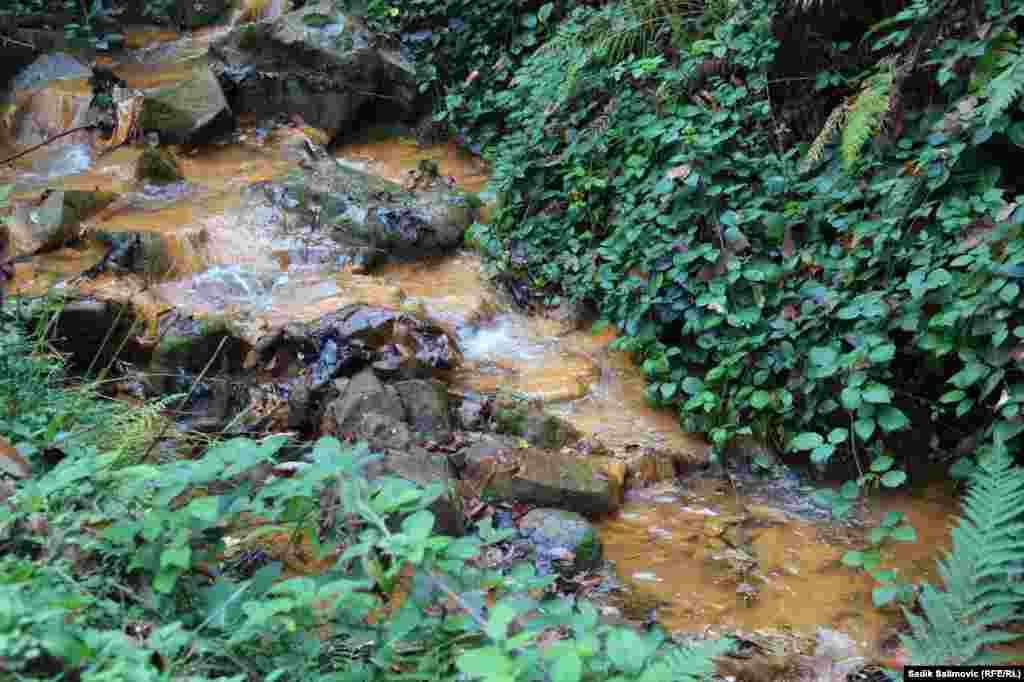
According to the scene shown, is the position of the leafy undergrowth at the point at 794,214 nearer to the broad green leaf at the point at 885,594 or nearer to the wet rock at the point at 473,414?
the broad green leaf at the point at 885,594

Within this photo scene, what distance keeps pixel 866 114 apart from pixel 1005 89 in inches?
28.1

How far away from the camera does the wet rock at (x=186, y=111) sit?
7531 millimetres

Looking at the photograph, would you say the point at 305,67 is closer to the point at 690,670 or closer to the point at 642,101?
the point at 642,101

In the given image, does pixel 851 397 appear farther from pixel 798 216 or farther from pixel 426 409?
pixel 426 409

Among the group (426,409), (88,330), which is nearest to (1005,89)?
(426,409)

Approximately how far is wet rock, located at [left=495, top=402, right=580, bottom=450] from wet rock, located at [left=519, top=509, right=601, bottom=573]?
77 cm

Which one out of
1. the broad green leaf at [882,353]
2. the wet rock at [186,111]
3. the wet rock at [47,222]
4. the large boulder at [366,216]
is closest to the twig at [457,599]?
the broad green leaf at [882,353]

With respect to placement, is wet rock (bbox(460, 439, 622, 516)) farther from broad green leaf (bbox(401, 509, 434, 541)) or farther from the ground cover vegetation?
broad green leaf (bbox(401, 509, 434, 541))

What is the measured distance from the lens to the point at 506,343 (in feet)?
18.9

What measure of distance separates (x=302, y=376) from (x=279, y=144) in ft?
13.2

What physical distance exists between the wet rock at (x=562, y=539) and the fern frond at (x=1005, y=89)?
2.54m

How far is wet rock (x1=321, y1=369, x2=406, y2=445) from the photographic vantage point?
4.32 m

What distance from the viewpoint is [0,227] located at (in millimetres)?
5543

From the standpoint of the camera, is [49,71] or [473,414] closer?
[473,414]
